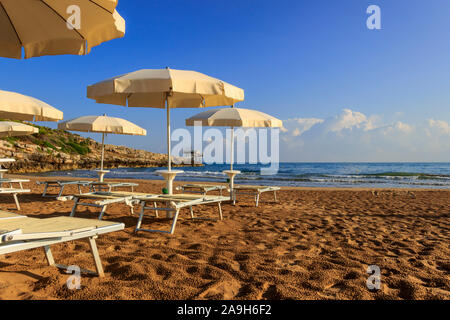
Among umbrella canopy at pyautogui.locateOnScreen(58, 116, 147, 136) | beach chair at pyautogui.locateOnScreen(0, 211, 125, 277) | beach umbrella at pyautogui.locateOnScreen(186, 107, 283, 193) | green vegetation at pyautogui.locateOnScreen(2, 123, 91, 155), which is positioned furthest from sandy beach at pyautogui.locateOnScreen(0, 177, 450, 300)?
green vegetation at pyautogui.locateOnScreen(2, 123, 91, 155)

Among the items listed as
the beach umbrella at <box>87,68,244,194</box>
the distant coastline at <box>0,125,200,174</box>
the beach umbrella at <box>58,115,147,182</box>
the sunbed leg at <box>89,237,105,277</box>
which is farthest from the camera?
the distant coastline at <box>0,125,200,174</box>

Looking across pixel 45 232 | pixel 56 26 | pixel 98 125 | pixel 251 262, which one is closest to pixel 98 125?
pixel 98 125

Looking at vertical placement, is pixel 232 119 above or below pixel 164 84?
below

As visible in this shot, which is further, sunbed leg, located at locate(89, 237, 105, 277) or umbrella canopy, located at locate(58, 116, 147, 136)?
umbrella canopy, located at locate(58, 116, 147, 136)

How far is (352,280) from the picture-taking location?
255cm

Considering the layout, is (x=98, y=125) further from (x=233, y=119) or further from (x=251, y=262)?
(x=251, y=262)

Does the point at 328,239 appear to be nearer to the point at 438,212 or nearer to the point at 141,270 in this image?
the point at 141,270

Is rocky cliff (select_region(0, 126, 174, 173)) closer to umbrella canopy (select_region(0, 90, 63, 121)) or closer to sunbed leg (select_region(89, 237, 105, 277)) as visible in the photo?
umbrella canopy (select_region(0, 90, 63, 121))

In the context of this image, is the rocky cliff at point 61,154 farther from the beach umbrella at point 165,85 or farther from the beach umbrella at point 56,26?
the beach umbrella at point 56,26

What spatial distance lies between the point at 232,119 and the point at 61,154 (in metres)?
36.2

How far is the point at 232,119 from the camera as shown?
260 inches

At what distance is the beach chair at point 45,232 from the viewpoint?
77.0 inches

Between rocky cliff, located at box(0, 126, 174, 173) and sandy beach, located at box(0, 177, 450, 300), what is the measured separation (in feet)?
92.0

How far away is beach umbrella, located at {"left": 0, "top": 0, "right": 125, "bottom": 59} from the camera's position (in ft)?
8.48
